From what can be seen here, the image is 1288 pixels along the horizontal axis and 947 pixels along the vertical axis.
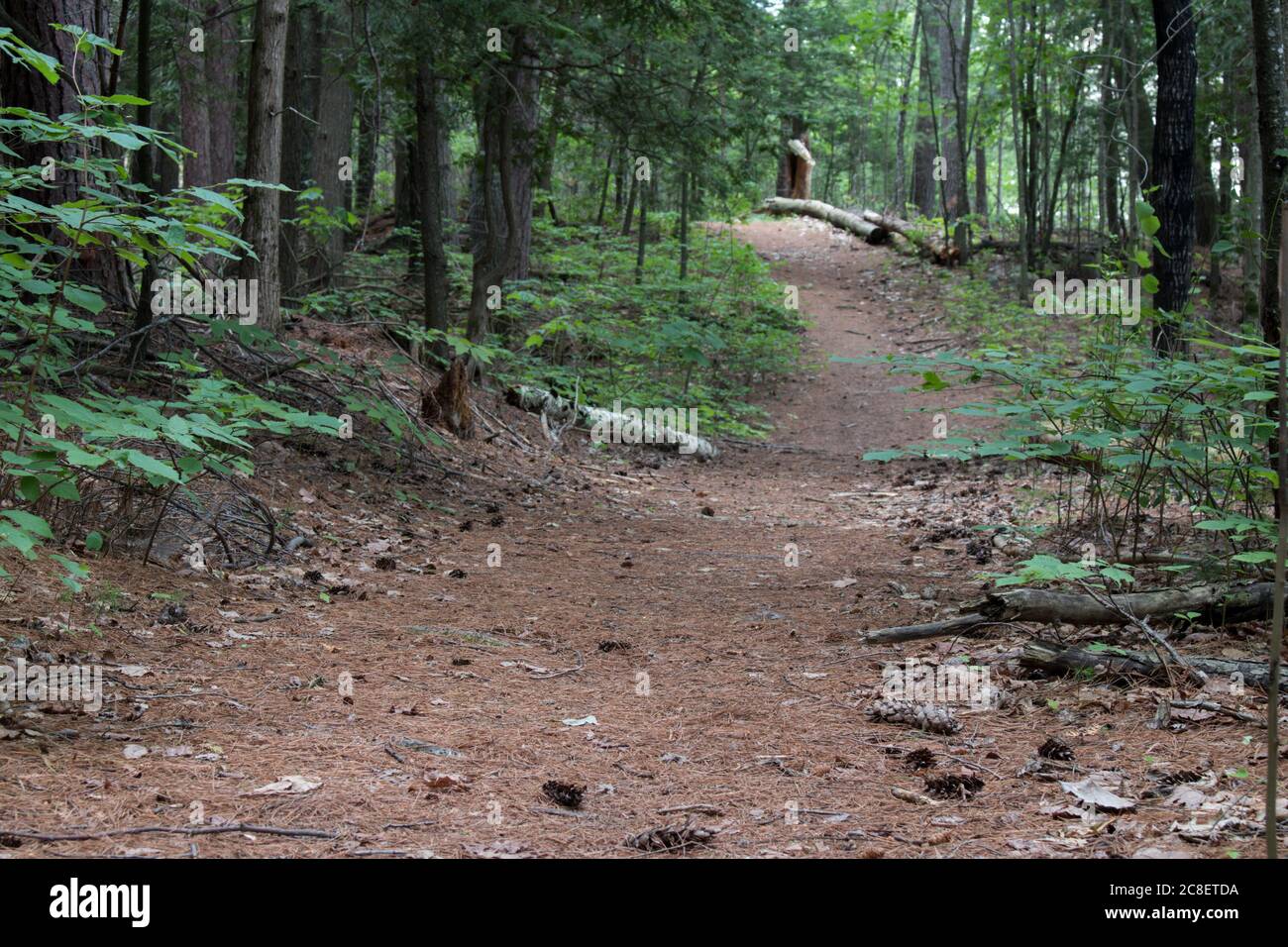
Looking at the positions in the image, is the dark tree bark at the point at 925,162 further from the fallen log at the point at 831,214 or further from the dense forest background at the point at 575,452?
the dense forest background at the point at 575,452

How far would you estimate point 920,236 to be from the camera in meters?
22.5

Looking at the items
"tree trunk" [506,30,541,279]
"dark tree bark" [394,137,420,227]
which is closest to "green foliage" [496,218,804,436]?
"tree trunk" [506,30,541,279]

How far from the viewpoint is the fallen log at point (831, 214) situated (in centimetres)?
2467

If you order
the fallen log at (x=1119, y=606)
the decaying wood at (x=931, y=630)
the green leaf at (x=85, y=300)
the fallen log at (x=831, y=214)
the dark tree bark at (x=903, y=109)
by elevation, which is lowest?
the decaying wood at (x=931, y=630)

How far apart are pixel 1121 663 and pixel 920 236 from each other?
20.3 m

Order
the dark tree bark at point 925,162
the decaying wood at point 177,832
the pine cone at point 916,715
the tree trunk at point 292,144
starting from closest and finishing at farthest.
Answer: the decaying wood at point 177,832 → the pine cone at point 916,715 → the tree trunk at point 292,144 → the dark tree bark at point 925,162

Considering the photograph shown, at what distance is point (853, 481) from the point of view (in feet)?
35.4

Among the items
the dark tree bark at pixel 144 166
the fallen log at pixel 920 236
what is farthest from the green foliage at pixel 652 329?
the fallen log at pixel 920 236

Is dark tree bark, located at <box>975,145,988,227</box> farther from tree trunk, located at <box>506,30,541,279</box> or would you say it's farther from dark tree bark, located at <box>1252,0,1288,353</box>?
dark tree bark, located at <box>1252,0,1288,353</box>

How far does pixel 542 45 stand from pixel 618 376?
521cm

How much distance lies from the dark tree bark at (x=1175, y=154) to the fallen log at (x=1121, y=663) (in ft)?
21.1

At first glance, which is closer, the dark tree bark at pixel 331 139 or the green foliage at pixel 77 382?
the green foliage at pixel 77 382
